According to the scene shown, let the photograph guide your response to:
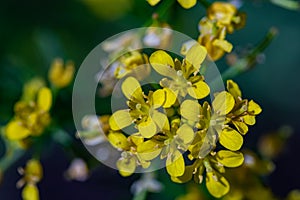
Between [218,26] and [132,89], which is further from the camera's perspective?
[218,26]

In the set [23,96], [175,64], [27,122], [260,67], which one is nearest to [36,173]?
[27,122]

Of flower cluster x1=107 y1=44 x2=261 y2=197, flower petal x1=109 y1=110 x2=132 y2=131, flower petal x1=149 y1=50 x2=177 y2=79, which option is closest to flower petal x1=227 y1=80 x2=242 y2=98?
flower cluster x1=107 y1=44 x2=261 y2=197

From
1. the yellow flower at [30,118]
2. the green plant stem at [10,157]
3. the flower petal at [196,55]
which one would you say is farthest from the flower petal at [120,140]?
the green plant stem at [10,157]

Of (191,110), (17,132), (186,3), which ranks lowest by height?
(17,132)

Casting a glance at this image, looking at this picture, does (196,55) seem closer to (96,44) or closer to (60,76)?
(60,76)

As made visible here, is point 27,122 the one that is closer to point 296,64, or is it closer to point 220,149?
point 220,149

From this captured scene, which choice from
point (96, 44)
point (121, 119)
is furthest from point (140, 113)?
point (96, 44)

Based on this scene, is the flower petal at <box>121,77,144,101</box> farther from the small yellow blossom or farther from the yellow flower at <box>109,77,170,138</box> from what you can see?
the small yellow blossom

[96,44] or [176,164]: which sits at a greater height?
[176,164]
